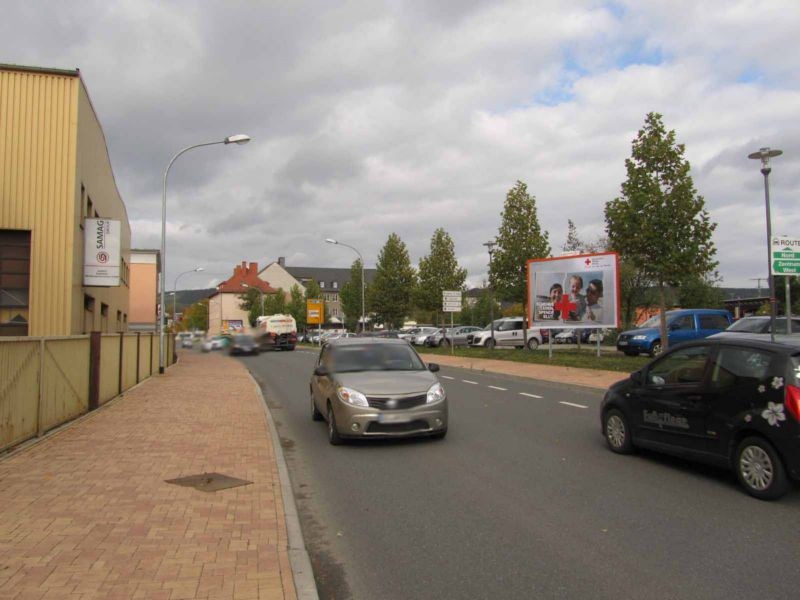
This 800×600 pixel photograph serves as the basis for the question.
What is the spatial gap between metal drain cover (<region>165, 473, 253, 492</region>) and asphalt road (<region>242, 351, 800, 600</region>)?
0.68 m

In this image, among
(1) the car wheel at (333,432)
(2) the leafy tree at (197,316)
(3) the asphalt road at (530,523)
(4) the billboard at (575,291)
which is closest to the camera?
(2) the leafy tree at (197,316)

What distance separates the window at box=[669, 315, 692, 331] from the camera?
936 inches

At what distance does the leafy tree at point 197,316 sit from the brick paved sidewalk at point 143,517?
0.18m

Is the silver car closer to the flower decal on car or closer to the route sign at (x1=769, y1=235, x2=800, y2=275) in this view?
the flower decal on car

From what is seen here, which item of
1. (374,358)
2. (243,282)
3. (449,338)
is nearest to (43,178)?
(374,358)

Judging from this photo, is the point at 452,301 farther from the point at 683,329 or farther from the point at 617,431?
the point at 617,431

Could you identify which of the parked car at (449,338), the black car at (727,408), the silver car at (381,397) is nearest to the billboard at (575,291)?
the parked car at (449,338)

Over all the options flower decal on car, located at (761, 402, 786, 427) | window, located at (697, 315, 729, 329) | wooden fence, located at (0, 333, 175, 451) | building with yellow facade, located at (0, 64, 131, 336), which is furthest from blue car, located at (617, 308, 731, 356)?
building with yellow facade, located at (0, 64, 131, 336)

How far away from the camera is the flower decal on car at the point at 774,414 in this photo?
228 inches

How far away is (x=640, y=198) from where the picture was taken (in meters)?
19.8

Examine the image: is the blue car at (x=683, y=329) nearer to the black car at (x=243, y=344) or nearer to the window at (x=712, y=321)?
the window at (x=712, y=321)

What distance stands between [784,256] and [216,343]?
12224 millimetres

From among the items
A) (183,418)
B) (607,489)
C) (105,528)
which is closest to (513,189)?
(183,418)

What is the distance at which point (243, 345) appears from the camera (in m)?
3.38
